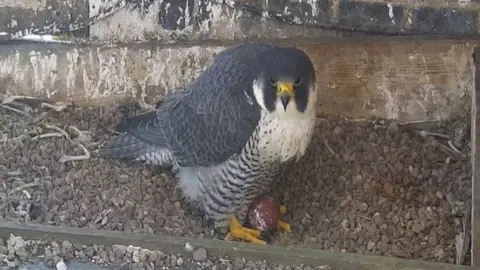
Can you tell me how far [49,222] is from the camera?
281 cm

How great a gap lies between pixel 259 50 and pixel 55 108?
1.18 m

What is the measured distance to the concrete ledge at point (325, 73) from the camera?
3393 mm

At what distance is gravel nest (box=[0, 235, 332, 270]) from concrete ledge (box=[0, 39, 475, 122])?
4.27 ft

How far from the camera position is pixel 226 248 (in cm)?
234

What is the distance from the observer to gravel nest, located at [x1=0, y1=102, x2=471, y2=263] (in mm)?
2824

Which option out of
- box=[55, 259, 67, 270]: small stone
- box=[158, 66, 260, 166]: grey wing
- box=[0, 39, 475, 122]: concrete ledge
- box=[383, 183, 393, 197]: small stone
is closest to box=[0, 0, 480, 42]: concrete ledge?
box=[0, 39, 475, 122]: concrete ledge

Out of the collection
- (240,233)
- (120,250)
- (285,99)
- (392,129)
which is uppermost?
(285,99)

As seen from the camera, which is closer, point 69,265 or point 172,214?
point 69,265

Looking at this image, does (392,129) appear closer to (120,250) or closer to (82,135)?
(82,135)

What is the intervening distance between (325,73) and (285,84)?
921mm

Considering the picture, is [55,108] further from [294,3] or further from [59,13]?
[294,3]

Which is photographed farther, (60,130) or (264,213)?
(60,130)

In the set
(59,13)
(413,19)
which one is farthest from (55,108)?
(413,19)

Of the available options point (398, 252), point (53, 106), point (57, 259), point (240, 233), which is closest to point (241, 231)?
point (240, 233)
